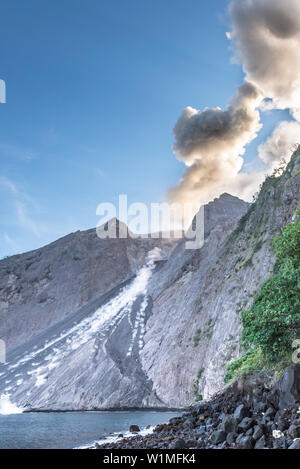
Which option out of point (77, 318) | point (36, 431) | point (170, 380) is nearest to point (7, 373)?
point (77, 318)

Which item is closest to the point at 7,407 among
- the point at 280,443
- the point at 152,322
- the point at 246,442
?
Result: the point at 152,322

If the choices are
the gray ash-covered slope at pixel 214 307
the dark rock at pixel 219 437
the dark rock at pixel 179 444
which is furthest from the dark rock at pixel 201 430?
the gray ash-covered slope at pixel 214 307

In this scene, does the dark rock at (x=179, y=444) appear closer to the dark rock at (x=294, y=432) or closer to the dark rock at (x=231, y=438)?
the dark rock at (x=231, y=438)

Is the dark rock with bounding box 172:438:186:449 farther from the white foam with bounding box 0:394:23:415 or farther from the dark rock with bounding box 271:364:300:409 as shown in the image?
the white foam with bounding box 0:394:23:415

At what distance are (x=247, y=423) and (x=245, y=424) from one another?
0.27 feet

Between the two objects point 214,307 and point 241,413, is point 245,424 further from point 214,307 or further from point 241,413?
point 214,307

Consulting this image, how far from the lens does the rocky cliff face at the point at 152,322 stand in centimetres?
3953

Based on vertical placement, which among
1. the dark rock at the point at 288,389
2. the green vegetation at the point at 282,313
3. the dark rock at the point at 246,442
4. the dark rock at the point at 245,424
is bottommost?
the dark rock at the point at 246,442

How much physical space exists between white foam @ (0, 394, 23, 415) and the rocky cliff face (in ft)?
2.94

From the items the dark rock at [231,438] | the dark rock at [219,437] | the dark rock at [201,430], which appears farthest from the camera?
the dark rock at [201,430]

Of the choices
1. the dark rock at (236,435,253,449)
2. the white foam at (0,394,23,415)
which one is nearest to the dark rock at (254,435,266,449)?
the dark rock at (236,435,253,449)

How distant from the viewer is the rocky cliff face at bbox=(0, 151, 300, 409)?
39.5 m

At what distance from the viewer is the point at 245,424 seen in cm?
1176

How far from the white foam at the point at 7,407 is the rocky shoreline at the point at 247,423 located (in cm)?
4036
